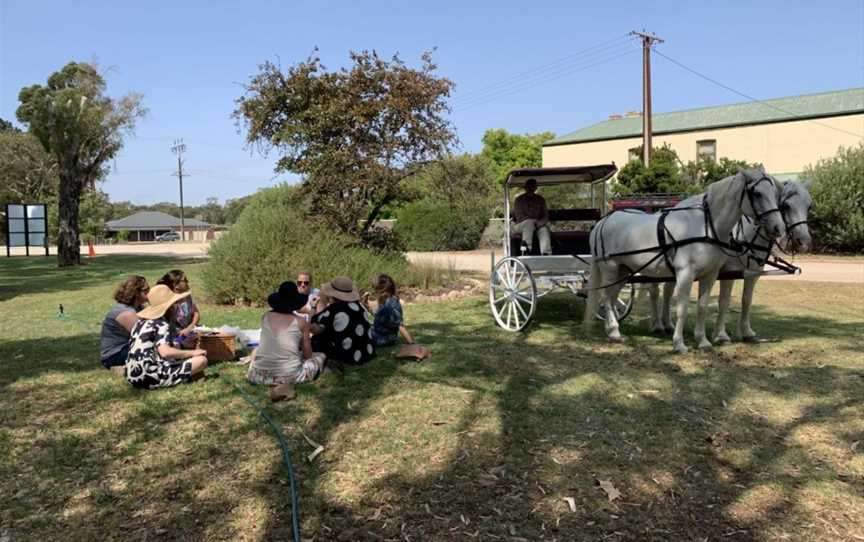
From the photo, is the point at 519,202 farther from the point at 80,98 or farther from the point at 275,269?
the point at 80,98

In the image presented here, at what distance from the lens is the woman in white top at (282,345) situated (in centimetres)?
566

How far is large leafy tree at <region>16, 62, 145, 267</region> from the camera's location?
23734mm

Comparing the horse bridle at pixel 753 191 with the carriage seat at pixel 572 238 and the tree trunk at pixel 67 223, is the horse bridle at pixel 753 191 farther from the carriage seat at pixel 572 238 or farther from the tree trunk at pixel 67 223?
the tree trunk at pixel 67 223

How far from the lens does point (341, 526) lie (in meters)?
3.41

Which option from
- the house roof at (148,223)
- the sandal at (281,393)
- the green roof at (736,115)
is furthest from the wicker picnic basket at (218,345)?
the house roof at (148,223)

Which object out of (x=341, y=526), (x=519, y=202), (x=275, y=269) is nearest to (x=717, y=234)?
(x=519, y=202)

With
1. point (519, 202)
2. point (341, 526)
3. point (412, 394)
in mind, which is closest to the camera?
point (341, 526)

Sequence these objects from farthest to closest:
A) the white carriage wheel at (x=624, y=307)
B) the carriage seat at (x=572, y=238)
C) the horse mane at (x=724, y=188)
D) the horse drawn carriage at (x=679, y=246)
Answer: the carriage seat at (x=572, y=238)
the white carriage wheel at (x=624, y=307)
the horse mane at (x=724, y=188)
the horse drawn carriage at (x=679, y=246)

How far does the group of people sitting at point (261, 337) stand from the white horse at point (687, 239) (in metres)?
2.89

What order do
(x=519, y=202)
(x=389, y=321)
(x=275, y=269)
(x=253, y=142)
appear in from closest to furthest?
1. (x=389, y=321)
2. (x=519, y=202)
3. (x=275, y=269)
4. (x=253, y=142)

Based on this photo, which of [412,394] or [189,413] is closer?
[189,413]

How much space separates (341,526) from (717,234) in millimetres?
5331

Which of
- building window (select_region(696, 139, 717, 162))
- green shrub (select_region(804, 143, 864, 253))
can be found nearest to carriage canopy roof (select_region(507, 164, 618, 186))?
green shrub (select_region(804, 143, 864, 253))

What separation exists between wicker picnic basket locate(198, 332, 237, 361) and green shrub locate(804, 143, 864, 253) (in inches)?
939
